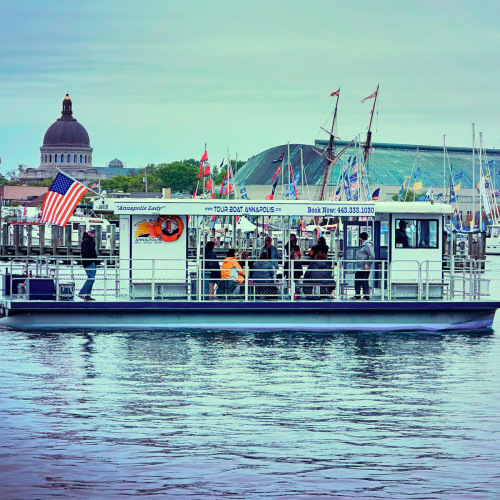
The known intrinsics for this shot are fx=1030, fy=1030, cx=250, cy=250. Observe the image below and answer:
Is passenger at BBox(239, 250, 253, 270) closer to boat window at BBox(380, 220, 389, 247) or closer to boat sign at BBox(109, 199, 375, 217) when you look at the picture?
boat sign at BBox(109, 199, 375, 217)

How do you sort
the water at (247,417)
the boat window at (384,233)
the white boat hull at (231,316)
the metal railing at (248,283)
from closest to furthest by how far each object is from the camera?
the water at (247,417) < the white boat hull at (231,316) < the metal railing at (248,283) < the boat window at (384,233)

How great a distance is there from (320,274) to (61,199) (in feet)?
27.6

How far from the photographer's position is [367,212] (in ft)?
103

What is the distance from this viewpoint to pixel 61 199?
32156 millimetres

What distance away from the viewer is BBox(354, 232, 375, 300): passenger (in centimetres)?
3140

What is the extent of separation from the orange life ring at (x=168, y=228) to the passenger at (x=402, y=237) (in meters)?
6.66

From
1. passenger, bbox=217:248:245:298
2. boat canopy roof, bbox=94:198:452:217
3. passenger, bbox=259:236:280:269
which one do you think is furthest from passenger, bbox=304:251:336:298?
passenger, bbox=217:248:245:298

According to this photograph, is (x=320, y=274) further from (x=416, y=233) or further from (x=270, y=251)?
(x=416, y=233)

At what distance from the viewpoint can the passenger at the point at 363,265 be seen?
31.4 meters

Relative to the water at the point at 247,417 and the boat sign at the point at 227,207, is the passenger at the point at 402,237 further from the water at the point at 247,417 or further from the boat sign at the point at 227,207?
the water at the point at 247,417

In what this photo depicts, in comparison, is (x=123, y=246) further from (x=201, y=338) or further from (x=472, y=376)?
(x=472, y=376)

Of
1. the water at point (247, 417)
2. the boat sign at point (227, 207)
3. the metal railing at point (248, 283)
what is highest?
the boat sign at point (227, 207)

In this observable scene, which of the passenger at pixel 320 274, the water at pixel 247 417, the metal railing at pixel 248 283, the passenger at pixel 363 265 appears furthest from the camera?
the passenger at pixel 363 265

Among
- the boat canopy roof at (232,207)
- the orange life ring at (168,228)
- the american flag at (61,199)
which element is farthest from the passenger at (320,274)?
the american flag at (61,199)
